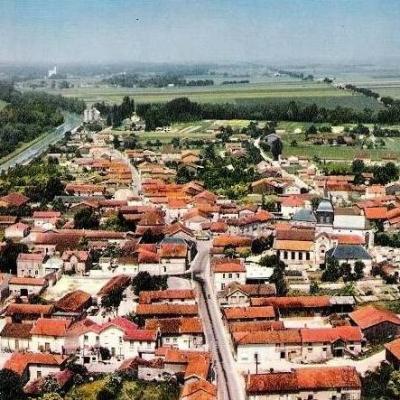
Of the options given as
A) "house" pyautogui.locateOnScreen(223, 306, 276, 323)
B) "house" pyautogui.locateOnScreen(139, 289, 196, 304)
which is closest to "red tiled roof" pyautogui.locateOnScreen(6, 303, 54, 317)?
"house" pyautogui.locateOnScreen(139, 289, 196, 304)

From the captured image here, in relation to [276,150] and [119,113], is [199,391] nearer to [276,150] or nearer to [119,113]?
[276,150]

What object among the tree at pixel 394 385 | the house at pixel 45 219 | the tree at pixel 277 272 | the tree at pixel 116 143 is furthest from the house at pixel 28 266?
the tree at pixel 116 143

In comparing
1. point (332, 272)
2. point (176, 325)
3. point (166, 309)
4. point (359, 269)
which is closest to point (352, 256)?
point (359, 269)

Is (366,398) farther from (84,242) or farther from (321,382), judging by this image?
(84,242)

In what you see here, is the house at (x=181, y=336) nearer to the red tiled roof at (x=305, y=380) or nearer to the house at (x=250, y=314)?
the house at (x=250, y=314)

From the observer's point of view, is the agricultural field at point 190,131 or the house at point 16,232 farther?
the agricultural field at point 190,131

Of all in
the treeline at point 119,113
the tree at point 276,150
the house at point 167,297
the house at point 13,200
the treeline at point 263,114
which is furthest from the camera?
the treeline at point 119,113

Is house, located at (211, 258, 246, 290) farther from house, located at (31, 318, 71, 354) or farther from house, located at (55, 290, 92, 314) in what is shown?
house, located at (31, 318, 71, 354)
